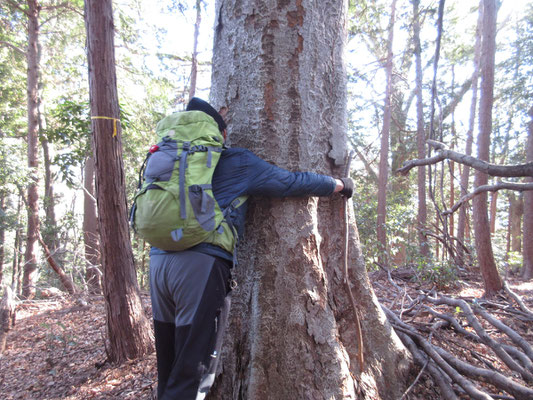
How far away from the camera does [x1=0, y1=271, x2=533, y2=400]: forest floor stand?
3020 mm

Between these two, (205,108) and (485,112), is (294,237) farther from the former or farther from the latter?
(485,112)

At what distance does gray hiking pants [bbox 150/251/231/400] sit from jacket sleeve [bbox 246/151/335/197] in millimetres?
501

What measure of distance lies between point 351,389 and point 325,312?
47cm

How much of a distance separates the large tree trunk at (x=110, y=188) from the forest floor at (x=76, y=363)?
1.10 feet

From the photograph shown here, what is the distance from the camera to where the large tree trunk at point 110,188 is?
3.70 m

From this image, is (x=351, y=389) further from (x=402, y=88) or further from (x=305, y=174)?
(x=402, y=88)

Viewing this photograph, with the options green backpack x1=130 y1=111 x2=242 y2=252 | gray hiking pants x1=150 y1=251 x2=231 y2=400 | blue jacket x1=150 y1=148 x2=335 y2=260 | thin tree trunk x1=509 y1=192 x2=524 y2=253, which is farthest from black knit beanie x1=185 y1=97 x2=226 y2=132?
thin tree trunk x1=509 y1=192 x2=524 y2=253

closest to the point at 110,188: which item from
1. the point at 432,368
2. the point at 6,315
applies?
the point at 432,368

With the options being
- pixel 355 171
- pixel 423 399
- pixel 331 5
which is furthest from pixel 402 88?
pixel 423 399

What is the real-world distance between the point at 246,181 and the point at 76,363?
3.78 m

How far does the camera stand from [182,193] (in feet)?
5.44

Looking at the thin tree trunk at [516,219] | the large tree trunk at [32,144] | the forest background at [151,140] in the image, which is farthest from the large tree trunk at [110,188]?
the thin tree trunk at [516,219]

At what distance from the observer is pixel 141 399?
2664mm

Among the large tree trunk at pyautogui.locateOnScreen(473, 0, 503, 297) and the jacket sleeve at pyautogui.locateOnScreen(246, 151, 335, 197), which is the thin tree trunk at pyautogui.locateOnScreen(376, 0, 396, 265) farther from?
the jacket sleeve at pyautogui.locateOnScreen(246, 151, 335, 197)
